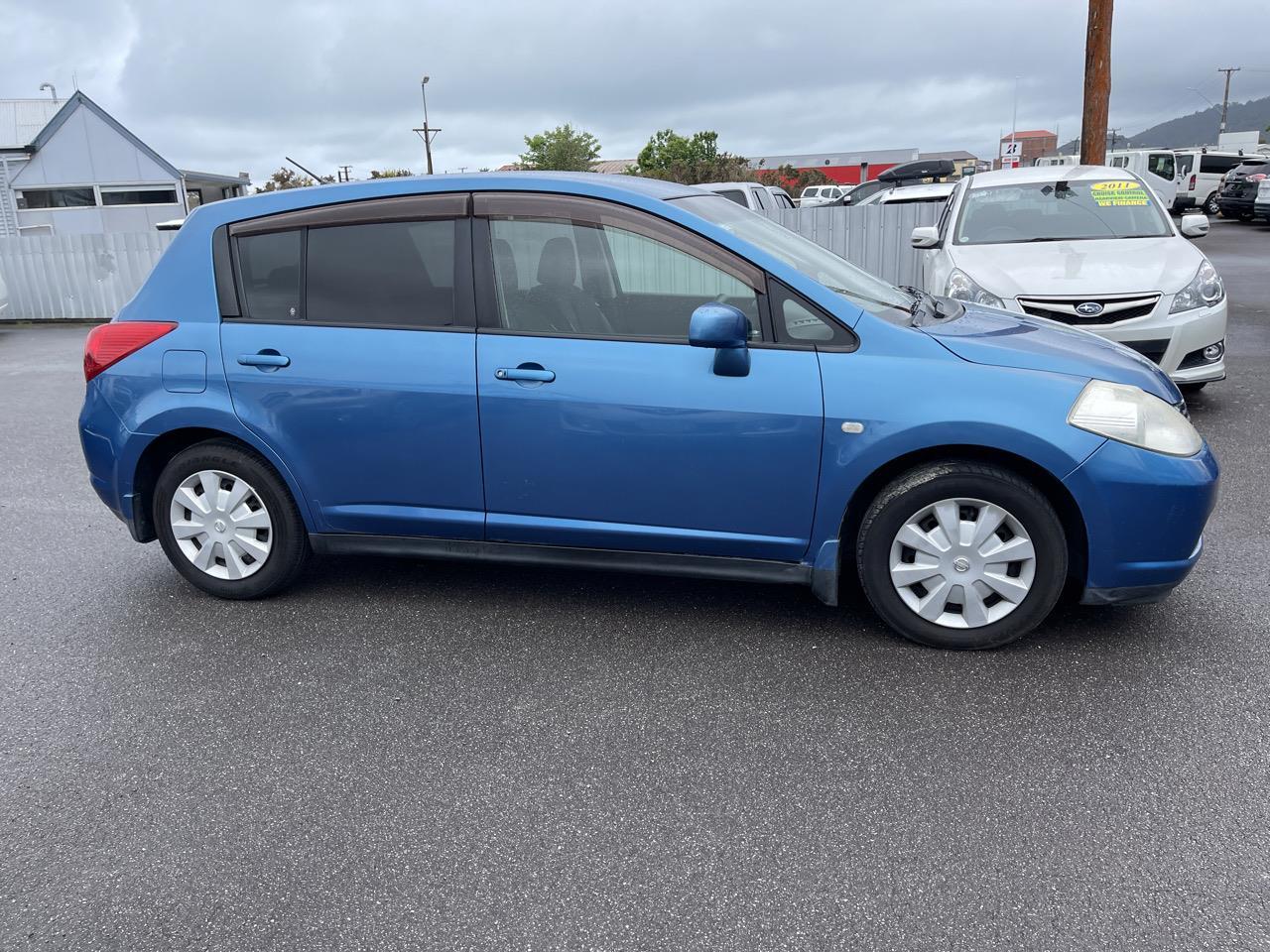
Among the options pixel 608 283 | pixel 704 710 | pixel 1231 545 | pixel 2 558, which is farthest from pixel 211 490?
pixel 1231 545

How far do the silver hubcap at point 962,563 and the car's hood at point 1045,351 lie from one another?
530 millimetres

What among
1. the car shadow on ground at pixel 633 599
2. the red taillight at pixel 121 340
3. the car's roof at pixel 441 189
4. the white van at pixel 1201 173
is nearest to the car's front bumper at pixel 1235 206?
the white van at pixel 1201 173

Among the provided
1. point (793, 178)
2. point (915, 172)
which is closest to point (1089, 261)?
point (915, 172)

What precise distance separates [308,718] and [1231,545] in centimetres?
404

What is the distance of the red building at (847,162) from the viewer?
291 ft

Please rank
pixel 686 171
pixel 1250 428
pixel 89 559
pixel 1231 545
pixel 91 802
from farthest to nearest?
pixel 686 171
pixel 1250 428
pixel 89 559
pixel 1231 545
pixel 91 802

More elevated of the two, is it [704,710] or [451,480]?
[451,480]

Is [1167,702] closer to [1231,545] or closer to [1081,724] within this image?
[1081,724]

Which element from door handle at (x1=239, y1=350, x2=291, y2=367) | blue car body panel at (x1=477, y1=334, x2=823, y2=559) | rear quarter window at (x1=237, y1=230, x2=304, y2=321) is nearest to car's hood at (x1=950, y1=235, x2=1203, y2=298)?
blue car body panel at (x1=477, y1=334, x2=823, y2=559)

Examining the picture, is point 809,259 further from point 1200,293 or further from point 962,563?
point 1200,293

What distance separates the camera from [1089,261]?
278 inches

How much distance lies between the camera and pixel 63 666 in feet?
12.8

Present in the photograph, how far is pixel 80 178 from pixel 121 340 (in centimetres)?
3160

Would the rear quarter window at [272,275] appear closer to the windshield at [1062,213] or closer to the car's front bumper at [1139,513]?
the car's front bumper at [1139,513]
